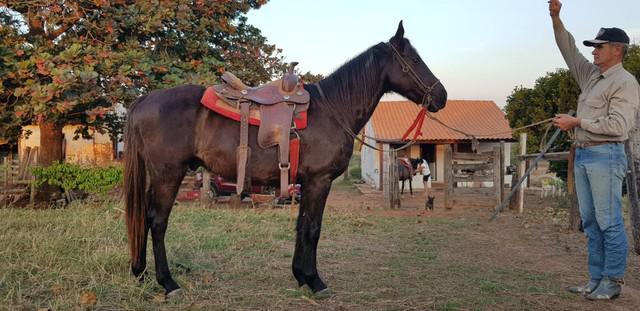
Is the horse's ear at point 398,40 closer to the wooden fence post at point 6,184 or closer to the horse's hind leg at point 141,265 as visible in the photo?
the horse's hind leg at point 141,265

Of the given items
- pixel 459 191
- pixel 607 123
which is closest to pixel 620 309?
pixel 607 123

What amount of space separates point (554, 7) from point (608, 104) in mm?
982

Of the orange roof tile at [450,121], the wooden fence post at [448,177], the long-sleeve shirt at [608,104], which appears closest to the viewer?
the long-sleeve shirt at [608,104]

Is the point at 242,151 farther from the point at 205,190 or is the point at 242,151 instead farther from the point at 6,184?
the point at 6,184

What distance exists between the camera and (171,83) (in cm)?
835

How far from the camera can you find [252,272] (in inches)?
178

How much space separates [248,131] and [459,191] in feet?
33.0

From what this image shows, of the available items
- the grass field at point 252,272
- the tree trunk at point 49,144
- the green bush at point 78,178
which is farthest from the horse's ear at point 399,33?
the tree trunk at point 49,144

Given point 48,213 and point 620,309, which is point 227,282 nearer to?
point 620,309

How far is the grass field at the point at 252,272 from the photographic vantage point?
3.59 meters

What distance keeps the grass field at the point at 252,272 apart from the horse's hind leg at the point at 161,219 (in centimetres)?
16

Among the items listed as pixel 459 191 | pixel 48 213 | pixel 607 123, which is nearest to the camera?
pixel 607 123

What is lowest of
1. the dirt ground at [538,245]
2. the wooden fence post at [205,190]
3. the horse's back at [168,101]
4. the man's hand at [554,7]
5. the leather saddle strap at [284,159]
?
the dirt ground at [538,245]

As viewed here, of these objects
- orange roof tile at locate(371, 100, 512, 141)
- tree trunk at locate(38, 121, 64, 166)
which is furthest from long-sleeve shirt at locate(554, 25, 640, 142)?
orange roof tile at locate(371, 100, 512, 141)
